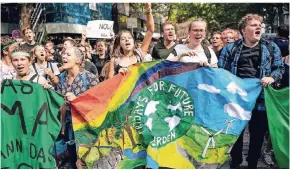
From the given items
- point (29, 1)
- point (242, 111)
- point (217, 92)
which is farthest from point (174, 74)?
point (29, 1)

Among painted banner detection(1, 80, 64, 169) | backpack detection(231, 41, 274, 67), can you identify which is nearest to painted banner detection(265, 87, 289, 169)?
backpack detection(231, 41, 274, 67)

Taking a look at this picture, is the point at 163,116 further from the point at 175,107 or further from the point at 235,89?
the point at 235,89

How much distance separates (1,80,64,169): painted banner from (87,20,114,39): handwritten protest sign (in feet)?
26.2

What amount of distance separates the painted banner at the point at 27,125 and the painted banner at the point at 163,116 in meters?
0.29

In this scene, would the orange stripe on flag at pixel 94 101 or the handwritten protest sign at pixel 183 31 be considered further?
the handwritten protest sign at pixel 183 31

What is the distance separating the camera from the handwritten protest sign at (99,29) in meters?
A: 12.9

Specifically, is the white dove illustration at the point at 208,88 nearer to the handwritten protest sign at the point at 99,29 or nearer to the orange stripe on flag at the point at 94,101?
the orange stripe on flag at the point at 94,101

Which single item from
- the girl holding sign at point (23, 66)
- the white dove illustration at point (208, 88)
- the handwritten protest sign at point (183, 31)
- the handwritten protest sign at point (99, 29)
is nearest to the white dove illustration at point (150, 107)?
the white dove illustration at point (208, 88)

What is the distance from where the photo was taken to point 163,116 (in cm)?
501

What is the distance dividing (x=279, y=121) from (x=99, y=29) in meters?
8.83

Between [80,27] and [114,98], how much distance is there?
21.0 meters

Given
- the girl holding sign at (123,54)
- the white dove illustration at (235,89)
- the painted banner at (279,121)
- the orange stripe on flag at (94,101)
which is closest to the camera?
the painted banner at (279,121)

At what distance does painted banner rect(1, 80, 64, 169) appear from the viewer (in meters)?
4.95

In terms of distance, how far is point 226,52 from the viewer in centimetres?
513
